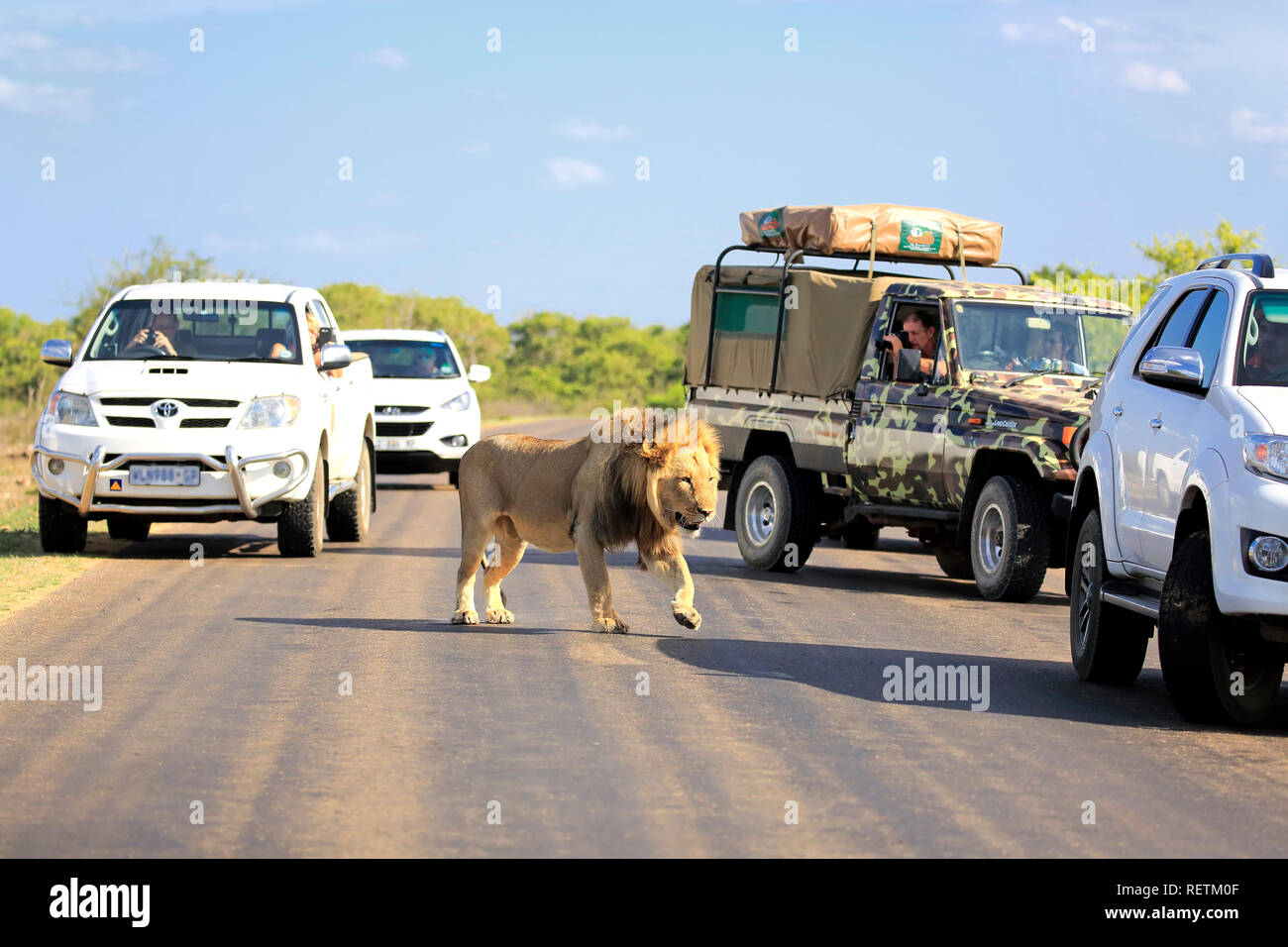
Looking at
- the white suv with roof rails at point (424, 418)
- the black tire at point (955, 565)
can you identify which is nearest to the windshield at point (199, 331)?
the black tire at point (955, 565)

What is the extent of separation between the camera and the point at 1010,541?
13.3 m

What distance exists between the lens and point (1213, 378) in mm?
8406

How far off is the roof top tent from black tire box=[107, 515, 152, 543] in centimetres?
533

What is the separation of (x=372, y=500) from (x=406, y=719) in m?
10.2

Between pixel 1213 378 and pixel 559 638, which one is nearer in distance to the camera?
pixel 1213 378

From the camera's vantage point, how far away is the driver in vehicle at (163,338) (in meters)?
15.6

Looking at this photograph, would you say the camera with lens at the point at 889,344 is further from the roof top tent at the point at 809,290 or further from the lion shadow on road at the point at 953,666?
the lion shadow on road at the point at 953,666

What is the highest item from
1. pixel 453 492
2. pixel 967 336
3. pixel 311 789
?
pixel 967 336

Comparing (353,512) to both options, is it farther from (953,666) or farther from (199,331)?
(953,666)

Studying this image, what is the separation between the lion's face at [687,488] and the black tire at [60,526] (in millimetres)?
6500

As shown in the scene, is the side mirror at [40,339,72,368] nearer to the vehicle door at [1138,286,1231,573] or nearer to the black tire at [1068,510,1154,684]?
the black tire at [1068,510,1154,684]
